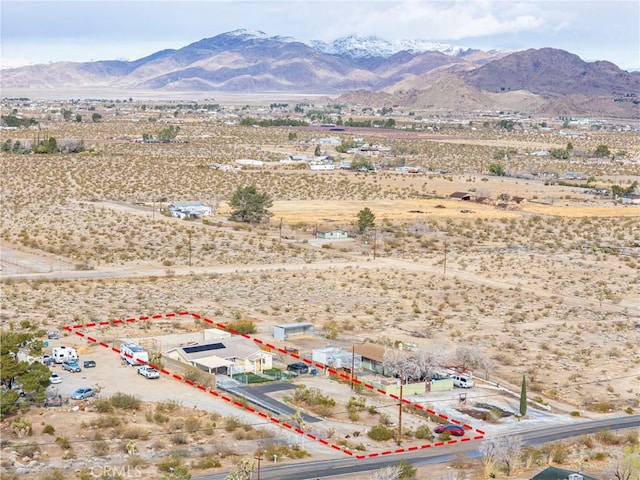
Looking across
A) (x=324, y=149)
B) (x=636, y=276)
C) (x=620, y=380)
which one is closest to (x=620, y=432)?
(x=620, y=380)

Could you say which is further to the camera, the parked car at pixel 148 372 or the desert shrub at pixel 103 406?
the parked car at pixel 148 372

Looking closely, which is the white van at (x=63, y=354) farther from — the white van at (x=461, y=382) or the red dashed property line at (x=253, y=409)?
the white van at (x=461, y=382)

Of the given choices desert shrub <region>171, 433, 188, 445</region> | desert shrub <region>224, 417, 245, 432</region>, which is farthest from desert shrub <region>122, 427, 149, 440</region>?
desert shrub <region>224, 417, 245, 432</region>

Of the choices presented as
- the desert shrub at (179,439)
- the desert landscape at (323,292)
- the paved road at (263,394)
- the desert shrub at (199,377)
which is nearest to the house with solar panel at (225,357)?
the paved road at (263,394)

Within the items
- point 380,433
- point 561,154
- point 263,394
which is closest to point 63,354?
point 263,394

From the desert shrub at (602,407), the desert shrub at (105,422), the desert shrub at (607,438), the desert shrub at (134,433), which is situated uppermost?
the desert shrub at (105,422)

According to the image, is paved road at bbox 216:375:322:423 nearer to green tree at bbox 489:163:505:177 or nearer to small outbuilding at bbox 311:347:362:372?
small outbuilding at bbox 311:347:362:372

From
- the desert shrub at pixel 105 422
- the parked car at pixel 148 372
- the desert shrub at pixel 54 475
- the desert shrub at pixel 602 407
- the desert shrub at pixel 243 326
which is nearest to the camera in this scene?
the desert shrub at pixel 54 475

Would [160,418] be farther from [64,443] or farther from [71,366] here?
[71,366]
